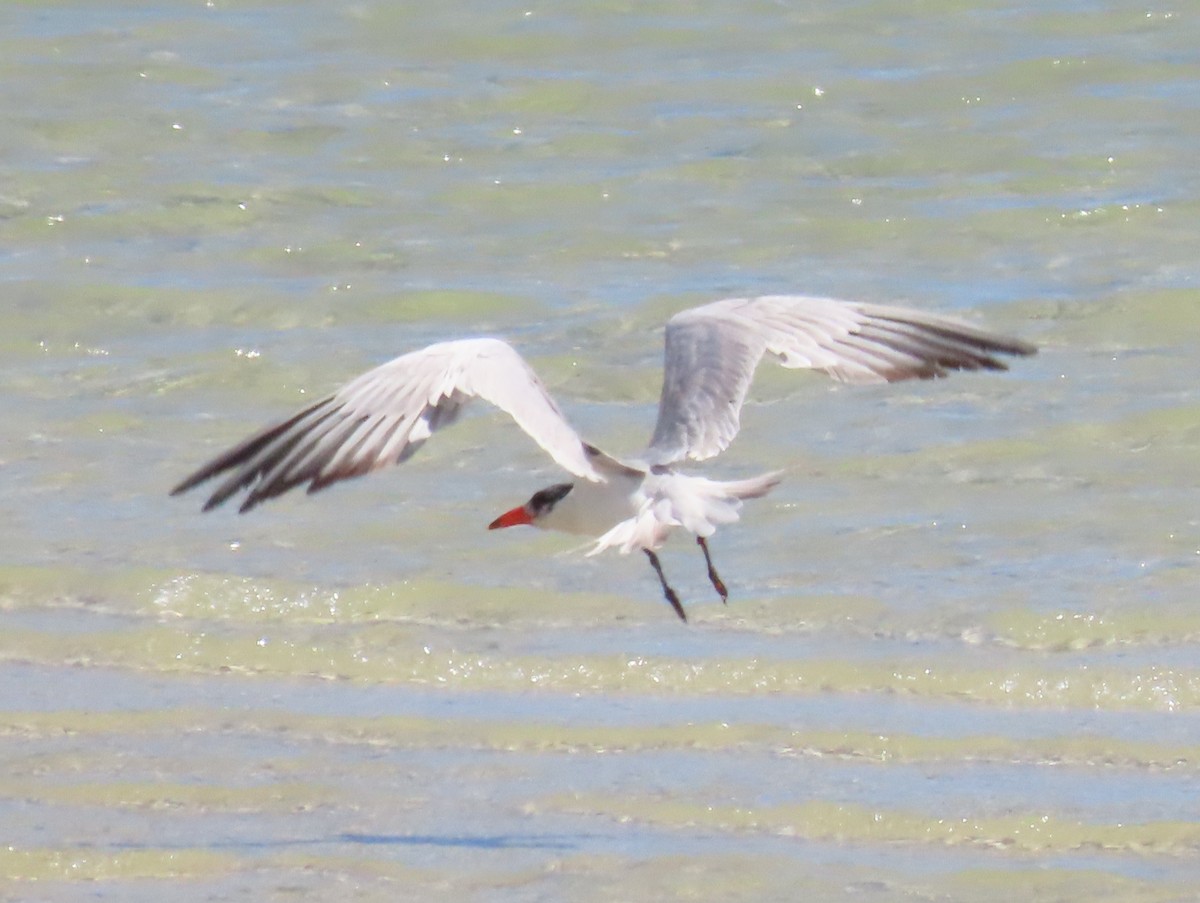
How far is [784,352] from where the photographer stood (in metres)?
5.95

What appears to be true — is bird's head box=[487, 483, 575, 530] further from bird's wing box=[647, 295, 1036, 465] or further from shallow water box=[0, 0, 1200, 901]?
shallow water box=[0, 0, 1200, 901]

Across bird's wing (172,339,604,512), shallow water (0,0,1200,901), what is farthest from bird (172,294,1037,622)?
shallow water (0,0,1200,901)

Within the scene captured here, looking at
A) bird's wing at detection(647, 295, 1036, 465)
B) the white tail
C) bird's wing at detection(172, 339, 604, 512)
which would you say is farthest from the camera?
bird's wing at detection(647, 295, 1036, 465)

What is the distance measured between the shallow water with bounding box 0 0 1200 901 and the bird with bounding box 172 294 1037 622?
22.8 inches

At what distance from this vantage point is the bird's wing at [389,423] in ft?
16.5

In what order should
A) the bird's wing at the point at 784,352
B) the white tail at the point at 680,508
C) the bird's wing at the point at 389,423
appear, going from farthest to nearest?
the bird's wing at the point at 784,352 → the white tail at the point at 680,508 → the bird's wing at the point at 389,423

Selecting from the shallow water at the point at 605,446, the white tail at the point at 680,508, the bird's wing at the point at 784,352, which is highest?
the bird's wing at the point at 784,352

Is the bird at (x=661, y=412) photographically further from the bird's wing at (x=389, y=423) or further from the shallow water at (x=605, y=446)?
the shallow water at (x=605, y=446)

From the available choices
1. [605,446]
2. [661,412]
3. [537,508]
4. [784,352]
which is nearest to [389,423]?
[537,508]

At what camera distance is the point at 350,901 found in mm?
4652

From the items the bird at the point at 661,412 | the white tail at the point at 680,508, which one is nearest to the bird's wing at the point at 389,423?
the bird at the point at 661,412

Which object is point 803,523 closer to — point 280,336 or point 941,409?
point 941,409

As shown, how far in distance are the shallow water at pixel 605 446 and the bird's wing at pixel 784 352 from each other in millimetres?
659

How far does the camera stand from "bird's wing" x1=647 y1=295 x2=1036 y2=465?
5.82m
